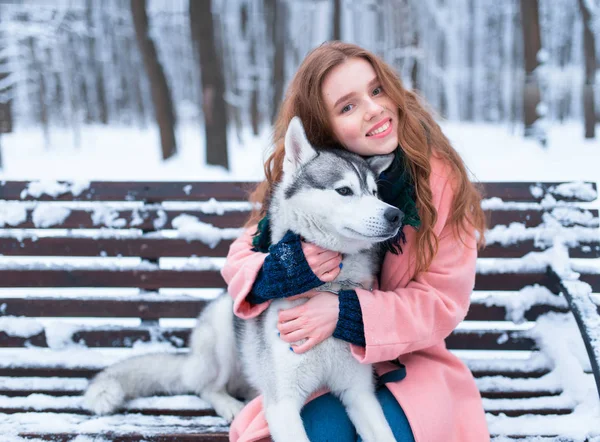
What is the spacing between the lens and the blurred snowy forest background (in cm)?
989

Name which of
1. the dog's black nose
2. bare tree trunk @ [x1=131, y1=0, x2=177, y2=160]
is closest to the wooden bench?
the dog's black nose

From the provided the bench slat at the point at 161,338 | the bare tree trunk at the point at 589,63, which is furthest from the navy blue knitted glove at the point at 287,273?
the bare tree trunk at the point at 589,63

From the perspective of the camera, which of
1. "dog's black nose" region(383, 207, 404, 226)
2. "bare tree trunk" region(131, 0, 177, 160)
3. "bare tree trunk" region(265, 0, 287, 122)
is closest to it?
"dog's black nose" region(383, 207, 404, 226)

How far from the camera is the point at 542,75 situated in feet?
34.8

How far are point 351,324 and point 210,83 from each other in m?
7.99

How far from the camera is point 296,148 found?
196 centimetres

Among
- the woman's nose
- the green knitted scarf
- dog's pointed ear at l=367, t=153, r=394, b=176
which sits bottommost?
the green knitted scarf

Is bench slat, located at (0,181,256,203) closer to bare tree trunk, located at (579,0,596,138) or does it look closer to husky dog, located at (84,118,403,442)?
husky dog, located at (84,118,403,442)

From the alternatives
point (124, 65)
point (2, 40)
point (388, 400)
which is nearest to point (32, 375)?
point (388, 400)

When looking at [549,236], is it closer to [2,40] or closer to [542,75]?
[542,75]

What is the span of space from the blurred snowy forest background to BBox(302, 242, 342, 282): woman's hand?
4.17 feet

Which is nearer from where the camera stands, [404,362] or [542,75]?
[404,362]

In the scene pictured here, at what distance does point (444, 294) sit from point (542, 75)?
10.6 meters

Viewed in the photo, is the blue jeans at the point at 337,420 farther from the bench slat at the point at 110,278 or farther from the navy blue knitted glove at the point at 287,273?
the bench slat at the point at 110,278
